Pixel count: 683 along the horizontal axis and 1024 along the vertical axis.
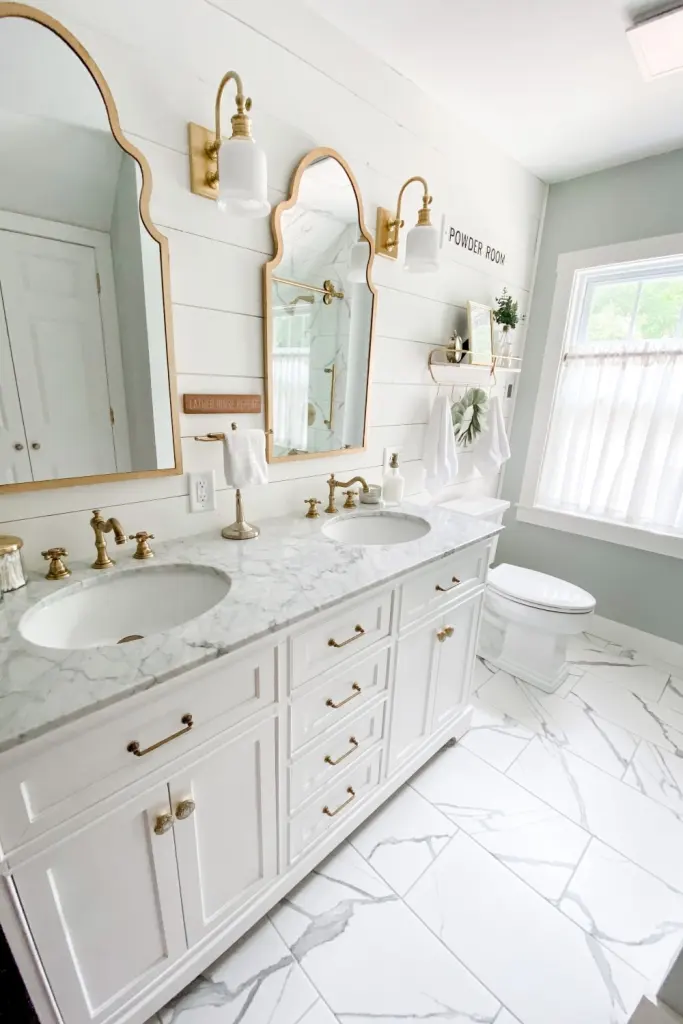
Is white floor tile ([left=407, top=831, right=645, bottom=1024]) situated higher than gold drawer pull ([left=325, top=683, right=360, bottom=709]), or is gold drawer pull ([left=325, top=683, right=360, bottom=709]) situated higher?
gold drawer pull ([left=325, top=683, right=360, bottom=709])

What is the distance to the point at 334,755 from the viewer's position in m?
1.16

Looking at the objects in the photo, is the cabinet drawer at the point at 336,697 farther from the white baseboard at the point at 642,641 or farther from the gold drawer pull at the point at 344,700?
the white baseboard at the point at 642,641

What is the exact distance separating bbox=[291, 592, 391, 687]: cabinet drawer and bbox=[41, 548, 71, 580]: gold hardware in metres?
0.57

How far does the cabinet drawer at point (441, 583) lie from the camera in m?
1.23

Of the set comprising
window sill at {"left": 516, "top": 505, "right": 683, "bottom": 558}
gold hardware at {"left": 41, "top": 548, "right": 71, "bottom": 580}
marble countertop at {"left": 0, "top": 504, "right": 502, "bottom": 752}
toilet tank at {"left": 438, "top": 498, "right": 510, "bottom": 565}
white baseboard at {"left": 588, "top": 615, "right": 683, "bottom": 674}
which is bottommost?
white baseboard at {"left": 588, "top": 615, "right": 683, "bottom": 674}

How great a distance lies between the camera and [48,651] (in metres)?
0.74

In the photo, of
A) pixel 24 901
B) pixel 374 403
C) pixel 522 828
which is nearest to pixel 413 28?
pixel 374 403

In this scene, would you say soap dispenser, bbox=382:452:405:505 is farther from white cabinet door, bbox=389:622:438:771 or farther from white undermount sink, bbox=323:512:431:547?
white cabinet door, bbox=389:622:438:771

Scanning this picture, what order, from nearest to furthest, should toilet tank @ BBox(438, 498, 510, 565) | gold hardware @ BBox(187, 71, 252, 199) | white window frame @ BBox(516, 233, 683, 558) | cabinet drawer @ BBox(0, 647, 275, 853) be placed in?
1. cabinet drawer @ BBox(0, 647, 275, 853)
2. gold hardware @ BBox(187, 71, 252, 199)
3. white window frame @ BBox(516, 233, 683, 558)
4. toilet tank @ BBox(438, 498, 510, 565)

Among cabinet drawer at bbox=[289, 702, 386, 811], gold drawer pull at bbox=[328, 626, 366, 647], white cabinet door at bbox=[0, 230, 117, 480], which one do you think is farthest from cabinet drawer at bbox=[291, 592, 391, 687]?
white cabinet door at bbox=[0, 230, 117, 480]

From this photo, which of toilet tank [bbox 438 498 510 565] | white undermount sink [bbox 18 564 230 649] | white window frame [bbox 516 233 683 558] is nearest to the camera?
white undermount sink [bbox 18 564 230 649]

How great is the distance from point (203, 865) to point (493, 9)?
229 cm

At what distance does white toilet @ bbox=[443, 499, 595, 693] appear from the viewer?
6.17 feet

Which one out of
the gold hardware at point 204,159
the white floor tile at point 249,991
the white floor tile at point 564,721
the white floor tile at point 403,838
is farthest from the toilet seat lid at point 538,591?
the gold hardware at point 204,159
